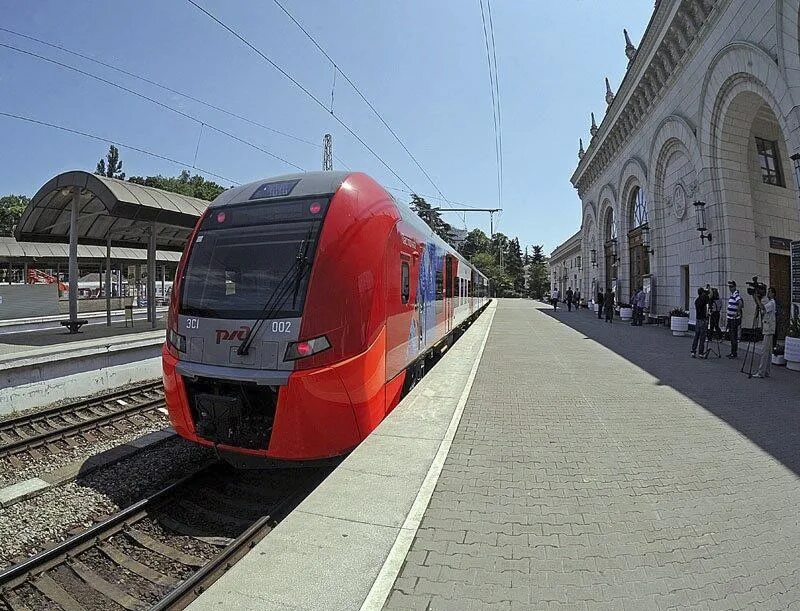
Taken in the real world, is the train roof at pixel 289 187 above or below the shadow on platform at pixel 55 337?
above

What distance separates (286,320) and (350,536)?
2034 mm

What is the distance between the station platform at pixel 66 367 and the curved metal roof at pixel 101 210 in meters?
3.52

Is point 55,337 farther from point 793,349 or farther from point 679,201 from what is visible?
point 679,201

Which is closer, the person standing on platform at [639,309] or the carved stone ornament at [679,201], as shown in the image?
the carved stone ornament at [679,201]

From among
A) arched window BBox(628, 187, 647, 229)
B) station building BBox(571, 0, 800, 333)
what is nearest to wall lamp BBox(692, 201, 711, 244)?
station building BBox(571, 0, 800, 333)

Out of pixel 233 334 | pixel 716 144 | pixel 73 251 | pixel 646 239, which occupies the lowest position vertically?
pixel 233 334

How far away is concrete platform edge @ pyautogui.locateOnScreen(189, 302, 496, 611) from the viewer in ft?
8.99

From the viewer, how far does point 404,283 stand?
6500mm

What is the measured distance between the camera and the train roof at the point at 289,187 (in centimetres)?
519

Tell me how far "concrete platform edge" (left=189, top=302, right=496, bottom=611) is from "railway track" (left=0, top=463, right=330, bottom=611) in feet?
2.01

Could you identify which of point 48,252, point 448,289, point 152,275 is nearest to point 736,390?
point 448,289

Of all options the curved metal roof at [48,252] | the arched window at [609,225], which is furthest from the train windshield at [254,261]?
the arched window at [609,225]

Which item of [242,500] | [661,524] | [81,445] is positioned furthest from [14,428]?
[661,524]

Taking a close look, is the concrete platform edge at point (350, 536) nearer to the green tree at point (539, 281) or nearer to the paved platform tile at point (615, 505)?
the paved platform tile at point (615, 505)
